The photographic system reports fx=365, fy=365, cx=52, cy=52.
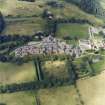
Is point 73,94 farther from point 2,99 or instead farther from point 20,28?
point 20,28

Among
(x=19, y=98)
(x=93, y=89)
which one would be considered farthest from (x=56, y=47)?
(x=19, y=98)

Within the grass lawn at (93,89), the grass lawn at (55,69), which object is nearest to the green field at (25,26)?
the grass lawn at (55,69)

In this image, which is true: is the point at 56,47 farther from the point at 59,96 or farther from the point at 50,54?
the point at 59,96

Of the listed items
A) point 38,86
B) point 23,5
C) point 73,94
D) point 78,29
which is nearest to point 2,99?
point 38,86

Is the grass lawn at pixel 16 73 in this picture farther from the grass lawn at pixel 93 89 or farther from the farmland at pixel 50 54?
the grass lawn at pixel 93 89

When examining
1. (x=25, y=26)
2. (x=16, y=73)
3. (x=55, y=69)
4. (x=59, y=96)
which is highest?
(x=25, y=26)

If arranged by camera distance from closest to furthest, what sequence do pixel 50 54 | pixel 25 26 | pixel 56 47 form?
pixel 50 54 < pixel 56 47 < pixel 25 26
